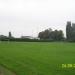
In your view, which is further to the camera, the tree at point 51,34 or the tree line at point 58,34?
the tree at point 51,34

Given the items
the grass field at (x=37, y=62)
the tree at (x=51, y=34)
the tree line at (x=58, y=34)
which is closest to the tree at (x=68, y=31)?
the tree line at (x=58, y=34)

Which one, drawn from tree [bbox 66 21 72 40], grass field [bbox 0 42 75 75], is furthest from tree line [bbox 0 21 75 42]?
grass field [bbox 0 42 75 75]

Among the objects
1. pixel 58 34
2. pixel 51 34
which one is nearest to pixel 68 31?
pixel 58 34

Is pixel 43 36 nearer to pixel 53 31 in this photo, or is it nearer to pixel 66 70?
pixel 53 31

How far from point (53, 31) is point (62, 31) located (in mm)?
6574

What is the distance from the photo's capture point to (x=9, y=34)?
644 ft

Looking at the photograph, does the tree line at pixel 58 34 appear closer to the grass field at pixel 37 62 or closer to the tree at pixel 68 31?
the tree at pixel 68 31

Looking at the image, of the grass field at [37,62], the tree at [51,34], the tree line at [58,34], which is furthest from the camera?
the tree at [51,34]

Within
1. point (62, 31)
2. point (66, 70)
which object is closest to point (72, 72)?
point (66, 70)

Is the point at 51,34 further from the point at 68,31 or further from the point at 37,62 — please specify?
the point at 37,62

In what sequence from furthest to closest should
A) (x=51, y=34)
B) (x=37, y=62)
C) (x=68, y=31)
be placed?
1. (x=51, y=34)
2. (x=68, y=31)
3. (x=37, y=62)

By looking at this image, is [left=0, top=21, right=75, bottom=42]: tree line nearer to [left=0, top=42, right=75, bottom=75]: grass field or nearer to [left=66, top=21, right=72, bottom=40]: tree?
[left=66, top=21, right=72, bottom=40]: tree

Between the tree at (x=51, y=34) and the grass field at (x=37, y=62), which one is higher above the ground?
the tree at (x=51, y=34)

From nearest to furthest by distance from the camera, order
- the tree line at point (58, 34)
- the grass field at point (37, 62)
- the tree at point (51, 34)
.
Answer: the grass field at point (37, 62) < the tree line at point (58, 34) < the tree at point (51, 34)
